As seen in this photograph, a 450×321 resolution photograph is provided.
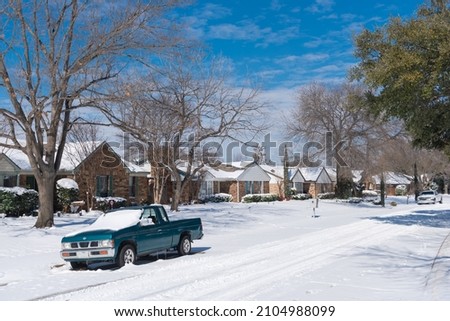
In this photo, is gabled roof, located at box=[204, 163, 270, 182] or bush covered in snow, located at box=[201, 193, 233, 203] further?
gabled roof, located at box=[204, 163, 270, 182]

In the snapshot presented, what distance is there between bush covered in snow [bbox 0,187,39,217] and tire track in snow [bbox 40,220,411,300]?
14.8 meters

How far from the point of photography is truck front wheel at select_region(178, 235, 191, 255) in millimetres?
15992

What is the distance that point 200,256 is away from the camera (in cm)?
1583

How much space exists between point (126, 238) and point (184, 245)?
8.94 ft

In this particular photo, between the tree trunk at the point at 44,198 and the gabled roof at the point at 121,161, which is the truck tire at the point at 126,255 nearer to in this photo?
the tree trunk at the point at 44,198

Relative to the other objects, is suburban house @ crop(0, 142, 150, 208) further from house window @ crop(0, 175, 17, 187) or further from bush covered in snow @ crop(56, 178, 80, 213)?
bush covered in snow @ crop(56, 178, 80, 213)

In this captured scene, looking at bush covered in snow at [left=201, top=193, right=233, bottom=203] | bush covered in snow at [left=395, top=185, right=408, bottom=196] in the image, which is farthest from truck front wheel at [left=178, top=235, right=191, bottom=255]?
bush covered in snow at [left=395, top=185, right=408, bottom=196]

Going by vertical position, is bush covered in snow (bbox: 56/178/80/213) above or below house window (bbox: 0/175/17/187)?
below

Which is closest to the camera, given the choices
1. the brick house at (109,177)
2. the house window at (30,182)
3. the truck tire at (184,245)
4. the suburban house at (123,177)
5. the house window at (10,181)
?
the truck tire at (184,245)

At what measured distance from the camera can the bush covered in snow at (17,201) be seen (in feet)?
89.6

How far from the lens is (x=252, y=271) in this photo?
12.5 m

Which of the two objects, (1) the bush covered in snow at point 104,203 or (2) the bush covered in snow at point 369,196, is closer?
(1) the bush covered in snow at point 104,203

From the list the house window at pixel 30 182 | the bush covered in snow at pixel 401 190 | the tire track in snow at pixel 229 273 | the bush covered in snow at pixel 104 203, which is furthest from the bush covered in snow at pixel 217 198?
the bush covered in snow at pixel 401 190

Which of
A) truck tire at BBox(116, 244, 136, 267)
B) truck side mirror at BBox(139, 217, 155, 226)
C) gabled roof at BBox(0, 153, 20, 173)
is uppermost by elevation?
gabled roof at BBox(0, 153, 20, 173)
